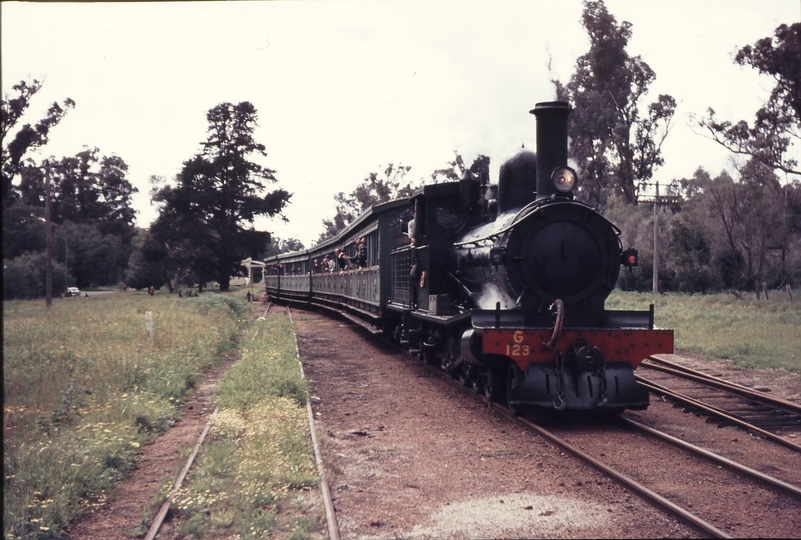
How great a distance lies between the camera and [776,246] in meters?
34.4

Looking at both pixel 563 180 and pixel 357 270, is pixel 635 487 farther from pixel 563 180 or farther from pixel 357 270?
pixel 357 270

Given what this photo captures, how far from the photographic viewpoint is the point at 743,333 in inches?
647

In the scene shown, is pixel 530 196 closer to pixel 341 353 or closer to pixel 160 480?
pixel 160 480

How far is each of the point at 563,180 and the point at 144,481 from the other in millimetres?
5586

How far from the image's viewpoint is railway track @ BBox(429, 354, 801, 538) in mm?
4602

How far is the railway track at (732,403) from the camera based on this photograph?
7168 millimetres

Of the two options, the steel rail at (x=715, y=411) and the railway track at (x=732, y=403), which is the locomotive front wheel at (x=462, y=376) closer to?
the steel rail at (x=715, y=411)

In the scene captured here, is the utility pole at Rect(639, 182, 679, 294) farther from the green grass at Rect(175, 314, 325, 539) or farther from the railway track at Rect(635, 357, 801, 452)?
the green grass at Rect(175, 314, 325, 539)

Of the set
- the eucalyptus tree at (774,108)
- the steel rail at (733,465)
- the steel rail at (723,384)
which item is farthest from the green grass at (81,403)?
the eucalyptus tree at (774,108)

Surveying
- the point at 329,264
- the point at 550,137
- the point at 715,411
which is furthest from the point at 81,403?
the point at 329,264

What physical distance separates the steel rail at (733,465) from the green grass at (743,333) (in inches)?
237

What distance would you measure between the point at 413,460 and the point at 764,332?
13736 mm

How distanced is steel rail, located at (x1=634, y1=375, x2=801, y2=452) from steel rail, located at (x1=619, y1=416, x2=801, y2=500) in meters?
0.93

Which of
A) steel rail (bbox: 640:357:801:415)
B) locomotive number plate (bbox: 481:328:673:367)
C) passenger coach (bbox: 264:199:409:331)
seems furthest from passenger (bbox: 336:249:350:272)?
locomotive number plate (bbox: 481:328:673:367)
